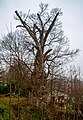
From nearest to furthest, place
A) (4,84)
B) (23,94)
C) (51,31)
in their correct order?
1. (23,94)
2. (4,84)
3. (51,31)

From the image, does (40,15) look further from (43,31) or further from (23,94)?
(23,94)

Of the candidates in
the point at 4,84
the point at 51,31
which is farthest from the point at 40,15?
the point at 4,84

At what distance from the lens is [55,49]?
23.6 meters

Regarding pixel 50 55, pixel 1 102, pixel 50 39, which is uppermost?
pixel 50 39

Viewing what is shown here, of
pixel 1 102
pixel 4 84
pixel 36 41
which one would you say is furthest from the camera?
pixel 36 41

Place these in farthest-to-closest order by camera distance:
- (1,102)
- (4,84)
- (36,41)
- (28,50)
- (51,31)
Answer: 1. (51,31)
2. (28,50)
3. (36,41)
4. (4,84)
5. (1,102)

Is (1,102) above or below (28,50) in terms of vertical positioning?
below

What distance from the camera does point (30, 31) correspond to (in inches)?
812

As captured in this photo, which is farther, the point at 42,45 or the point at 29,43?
the point at 29,43

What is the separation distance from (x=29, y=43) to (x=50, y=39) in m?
2.12

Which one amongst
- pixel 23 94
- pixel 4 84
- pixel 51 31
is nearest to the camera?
pixel 23 94

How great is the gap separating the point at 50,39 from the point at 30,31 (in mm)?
3410

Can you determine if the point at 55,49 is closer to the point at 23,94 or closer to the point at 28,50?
the point at 28,50

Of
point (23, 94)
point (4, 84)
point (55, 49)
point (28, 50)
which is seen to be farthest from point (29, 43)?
point (23, 94)
